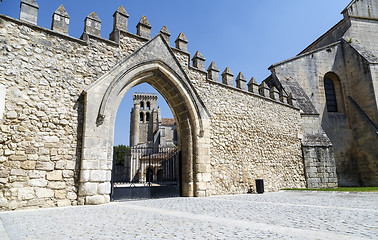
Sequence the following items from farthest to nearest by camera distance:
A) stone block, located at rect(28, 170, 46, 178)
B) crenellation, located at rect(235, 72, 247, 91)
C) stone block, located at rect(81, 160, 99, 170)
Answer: crenellation, located at rect(235, 72, 247, 91) < stone block, located at rect(81, 160, 99, 170) < stone block, located at rect(28, 170, 46, 178)

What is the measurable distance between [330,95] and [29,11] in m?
16.2

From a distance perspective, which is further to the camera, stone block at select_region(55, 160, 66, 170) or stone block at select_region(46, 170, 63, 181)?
stone block at select_region(55, 160, 66, 170)

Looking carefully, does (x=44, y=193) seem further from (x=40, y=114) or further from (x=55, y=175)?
(x=40, y=114)

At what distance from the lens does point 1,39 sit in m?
5.65

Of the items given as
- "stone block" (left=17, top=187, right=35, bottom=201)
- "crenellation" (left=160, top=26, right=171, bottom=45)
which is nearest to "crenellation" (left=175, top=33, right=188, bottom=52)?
"crenellation" (left=160, top=26, right=171, bottom=45)

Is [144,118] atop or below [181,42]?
atop

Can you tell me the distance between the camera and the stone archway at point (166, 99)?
6191 millimetres

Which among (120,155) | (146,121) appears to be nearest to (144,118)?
(146,121)

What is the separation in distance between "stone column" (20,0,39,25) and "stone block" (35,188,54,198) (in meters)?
4.04

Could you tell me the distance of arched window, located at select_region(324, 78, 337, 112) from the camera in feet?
51.0

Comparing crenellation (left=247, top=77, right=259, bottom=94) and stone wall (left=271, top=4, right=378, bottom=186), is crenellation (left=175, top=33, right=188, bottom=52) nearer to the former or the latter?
crenellation (left=247, top=77, right=259, bottom=94)

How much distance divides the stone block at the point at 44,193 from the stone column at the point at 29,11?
13.2 feet

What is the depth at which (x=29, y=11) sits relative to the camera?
612 cm

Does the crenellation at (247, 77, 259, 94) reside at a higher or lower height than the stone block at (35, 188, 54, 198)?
higher
